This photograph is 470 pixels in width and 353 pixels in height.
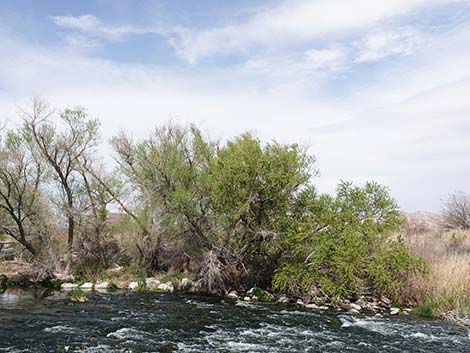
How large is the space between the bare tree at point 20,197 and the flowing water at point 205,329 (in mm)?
8173

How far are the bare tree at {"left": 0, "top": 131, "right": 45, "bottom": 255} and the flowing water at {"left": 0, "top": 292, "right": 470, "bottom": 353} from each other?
26.8ft

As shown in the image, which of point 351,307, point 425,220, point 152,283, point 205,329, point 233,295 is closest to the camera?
point 205,329

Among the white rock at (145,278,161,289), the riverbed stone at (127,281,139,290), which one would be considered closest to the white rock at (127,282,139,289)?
the riverbed stone at (127,281,139,290)

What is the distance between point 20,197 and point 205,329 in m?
16.5

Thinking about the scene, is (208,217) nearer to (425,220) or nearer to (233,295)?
(233,295)

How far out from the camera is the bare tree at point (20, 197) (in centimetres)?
2538

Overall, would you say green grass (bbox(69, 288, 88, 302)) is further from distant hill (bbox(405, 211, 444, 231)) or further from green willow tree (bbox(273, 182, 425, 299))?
distant hill (bbox(405, 211, 444, 231))

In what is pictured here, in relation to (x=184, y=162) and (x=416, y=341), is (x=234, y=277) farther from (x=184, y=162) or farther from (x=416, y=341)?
(x=416, y=341)

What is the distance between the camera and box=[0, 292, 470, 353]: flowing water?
12141mm

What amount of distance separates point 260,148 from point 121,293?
10.1 m

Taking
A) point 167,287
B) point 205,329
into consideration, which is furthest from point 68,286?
Answer: point 205,329

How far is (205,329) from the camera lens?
1440cm

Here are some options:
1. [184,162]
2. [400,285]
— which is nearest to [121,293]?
[184,162]

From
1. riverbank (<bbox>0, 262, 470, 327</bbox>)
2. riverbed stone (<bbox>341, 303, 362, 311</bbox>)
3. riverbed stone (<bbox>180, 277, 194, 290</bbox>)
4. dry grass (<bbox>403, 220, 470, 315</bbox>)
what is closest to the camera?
dry grass (<bbox>403, 220, 470, 315</bbox>)
